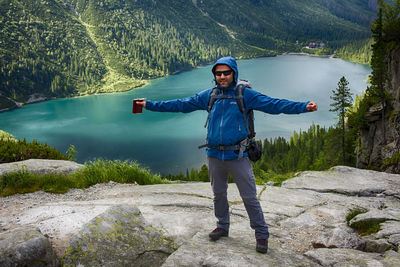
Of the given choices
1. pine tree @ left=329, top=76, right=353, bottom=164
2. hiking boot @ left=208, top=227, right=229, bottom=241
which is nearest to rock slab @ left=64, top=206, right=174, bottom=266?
hiking boot @ left=208, top=227, right=229, bottom=241

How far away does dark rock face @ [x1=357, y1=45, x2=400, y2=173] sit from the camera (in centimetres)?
2944

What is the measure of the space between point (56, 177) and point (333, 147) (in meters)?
44.6

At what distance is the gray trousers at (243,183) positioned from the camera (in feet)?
18.3

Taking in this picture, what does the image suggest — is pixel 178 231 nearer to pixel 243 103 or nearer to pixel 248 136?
pixel 248 136

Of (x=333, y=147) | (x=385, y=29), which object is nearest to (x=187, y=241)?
(x=385, y=29)

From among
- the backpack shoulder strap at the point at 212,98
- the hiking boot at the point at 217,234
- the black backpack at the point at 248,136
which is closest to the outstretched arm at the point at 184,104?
the backpack shoulder strap at the point at 212,98

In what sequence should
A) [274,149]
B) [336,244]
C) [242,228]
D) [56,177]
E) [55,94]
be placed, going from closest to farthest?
[336,244], [242,228], [56,177], [274,149], [55,94]

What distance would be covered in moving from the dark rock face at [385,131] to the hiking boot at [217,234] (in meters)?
26.1

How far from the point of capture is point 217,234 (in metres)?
6.17

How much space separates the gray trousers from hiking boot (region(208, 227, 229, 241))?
2.00ft

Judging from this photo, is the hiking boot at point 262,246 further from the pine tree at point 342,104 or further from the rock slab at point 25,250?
the pine tree at point 342,104

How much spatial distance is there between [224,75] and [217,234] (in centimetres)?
321

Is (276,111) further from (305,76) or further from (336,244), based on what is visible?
(305,76)

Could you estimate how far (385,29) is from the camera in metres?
35.4
